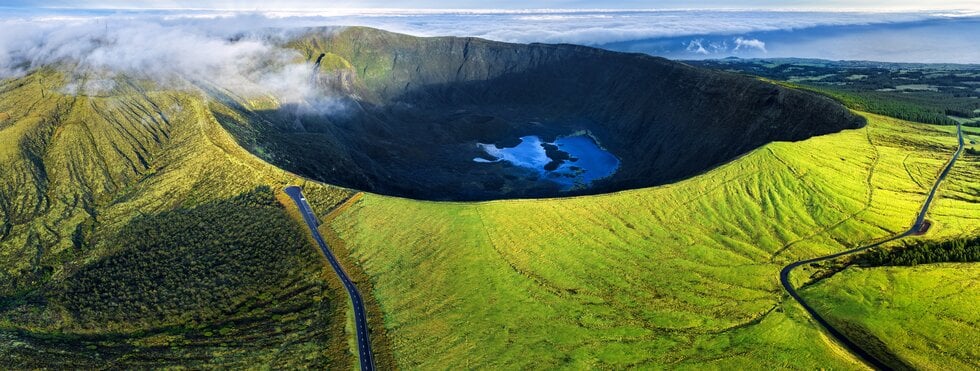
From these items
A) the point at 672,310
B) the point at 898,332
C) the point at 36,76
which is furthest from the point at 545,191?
the point at 36,76

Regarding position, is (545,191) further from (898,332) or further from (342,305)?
(898,332)

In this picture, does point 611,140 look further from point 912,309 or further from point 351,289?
point 351,289

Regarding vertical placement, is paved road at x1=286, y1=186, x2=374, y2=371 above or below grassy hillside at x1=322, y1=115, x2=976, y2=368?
below

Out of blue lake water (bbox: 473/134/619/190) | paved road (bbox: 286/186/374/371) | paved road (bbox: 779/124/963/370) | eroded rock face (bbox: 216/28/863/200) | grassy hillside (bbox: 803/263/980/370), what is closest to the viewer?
grassy hillside (bbox: 803/263/980/370)

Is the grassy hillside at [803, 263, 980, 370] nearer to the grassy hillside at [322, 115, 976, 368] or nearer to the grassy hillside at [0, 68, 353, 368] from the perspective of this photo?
the grassy hillside at [322, 115, 976, 368]

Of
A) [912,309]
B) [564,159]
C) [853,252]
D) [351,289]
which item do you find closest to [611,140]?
[564,159]

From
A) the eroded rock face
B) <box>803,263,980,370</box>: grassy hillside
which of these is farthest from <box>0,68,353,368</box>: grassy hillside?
<box>803,263,980,370</box>: grassy hillside
